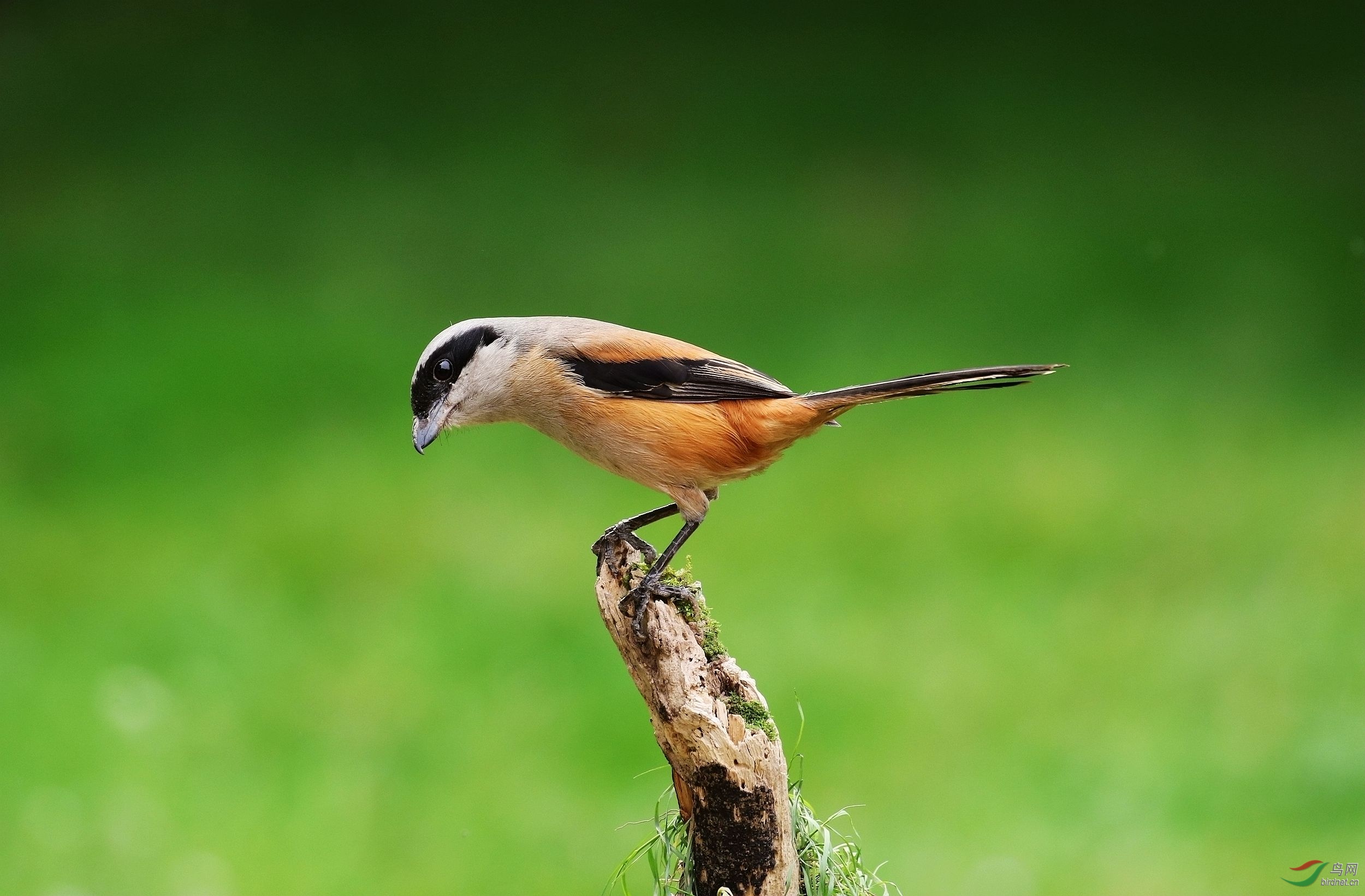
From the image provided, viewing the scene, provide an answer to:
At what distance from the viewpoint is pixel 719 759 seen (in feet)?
7.50

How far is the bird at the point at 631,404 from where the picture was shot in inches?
104

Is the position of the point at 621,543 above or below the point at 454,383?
below

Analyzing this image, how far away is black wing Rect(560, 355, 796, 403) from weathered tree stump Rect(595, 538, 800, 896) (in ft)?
1.61

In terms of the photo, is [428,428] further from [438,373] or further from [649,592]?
[649,592]

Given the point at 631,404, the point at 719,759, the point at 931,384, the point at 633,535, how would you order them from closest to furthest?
the point at 719,759, the point at 931,384, the point at 631,404, the point at 633,535

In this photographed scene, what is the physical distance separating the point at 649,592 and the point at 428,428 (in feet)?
2.04

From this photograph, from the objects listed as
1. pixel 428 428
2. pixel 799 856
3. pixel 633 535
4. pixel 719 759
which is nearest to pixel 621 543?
pixel 633 535

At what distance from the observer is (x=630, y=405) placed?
2.65 m

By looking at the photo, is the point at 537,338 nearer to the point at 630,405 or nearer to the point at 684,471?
the point at 630,405

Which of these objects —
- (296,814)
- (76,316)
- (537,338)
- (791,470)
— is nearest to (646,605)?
(537,338)

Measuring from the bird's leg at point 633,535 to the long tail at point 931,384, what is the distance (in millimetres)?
436

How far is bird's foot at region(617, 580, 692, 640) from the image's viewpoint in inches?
95.7

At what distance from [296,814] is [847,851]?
2.47 m

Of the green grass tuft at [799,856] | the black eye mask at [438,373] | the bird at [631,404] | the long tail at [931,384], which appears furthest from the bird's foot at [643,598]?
the black eye mask at [438,373]
